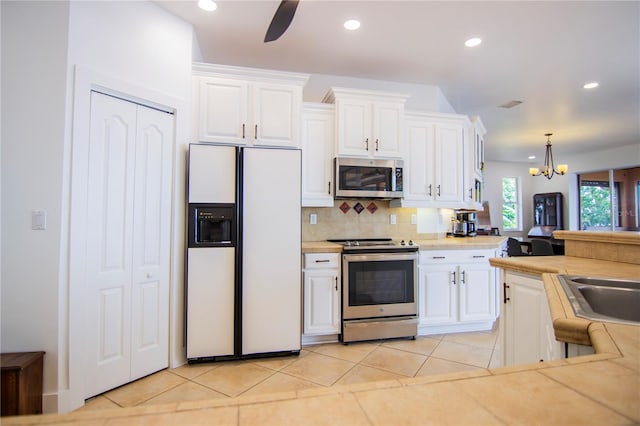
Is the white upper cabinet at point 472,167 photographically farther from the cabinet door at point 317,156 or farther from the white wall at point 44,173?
the white wall at point 44,173

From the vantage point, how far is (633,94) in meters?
4.16

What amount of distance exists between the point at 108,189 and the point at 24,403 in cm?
126

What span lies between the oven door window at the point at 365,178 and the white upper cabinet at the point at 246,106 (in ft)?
2.03

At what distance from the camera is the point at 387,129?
3.40 meters

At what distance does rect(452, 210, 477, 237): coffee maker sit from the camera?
4.02 m

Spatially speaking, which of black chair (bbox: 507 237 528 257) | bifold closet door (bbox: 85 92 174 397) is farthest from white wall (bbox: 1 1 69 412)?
black chair (bbox: 507 237 528 257)

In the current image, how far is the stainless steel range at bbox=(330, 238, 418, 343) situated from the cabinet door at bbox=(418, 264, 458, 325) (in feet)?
0.45

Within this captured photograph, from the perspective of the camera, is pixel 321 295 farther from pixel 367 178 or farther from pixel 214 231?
pixel 367 178

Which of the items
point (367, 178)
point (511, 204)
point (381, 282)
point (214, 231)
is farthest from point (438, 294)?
point (511, 204)

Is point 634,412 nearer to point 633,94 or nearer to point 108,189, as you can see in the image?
point 108,189

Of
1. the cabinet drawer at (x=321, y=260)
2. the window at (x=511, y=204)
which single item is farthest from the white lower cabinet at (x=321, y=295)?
the window at (x=511, y=204)

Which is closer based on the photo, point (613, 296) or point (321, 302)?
point (613, 296)

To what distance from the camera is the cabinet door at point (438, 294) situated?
3.20 metres

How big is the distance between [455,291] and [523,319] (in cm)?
148
